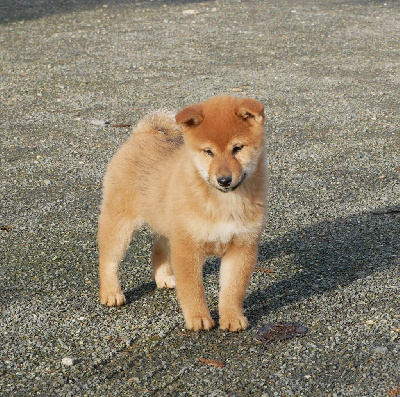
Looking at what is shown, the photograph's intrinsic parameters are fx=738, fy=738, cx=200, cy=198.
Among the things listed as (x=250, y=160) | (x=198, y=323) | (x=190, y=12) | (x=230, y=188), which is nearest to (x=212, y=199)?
(x=230, y=188)

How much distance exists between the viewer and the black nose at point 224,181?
385 centimetres

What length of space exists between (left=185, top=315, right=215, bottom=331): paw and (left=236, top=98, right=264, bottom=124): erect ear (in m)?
1.15

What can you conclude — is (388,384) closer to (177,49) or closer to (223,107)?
(223,107)

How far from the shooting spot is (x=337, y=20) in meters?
14.3

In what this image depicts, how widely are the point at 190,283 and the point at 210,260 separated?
1187 mm

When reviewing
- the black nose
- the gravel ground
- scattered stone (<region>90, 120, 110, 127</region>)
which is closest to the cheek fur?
the black nose

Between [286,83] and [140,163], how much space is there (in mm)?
6138

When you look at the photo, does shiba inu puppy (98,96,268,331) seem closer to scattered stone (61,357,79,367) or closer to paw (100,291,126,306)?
paw (100,291,126,306)

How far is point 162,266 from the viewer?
192 inches

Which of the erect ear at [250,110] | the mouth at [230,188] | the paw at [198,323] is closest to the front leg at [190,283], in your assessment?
the paw at [198,323]

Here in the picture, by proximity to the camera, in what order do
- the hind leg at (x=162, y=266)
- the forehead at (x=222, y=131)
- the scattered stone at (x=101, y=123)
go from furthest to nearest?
1. the scattered stone at (x=101, y=123)
2. the hind leg at (x=162, y=266)
3. the forehead at (x=222, y=131)

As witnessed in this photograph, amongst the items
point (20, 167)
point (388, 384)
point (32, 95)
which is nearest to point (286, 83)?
point (32, 95)

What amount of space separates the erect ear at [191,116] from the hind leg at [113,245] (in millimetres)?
893

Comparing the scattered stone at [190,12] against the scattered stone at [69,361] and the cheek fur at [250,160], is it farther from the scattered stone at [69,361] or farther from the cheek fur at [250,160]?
the scattered stone at [69,361]
